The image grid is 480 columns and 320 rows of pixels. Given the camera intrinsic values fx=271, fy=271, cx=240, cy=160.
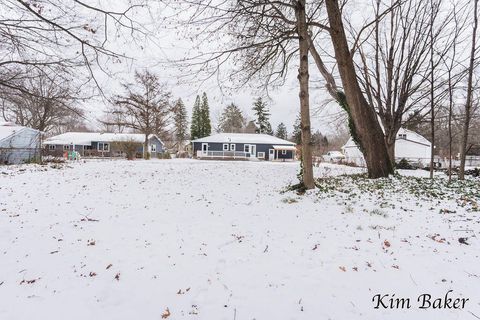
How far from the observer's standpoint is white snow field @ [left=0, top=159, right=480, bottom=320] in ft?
8.13

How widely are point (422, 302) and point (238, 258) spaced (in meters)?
1.94

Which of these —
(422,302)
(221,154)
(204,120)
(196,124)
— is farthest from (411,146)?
(422,302)

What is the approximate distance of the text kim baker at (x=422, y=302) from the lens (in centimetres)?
240

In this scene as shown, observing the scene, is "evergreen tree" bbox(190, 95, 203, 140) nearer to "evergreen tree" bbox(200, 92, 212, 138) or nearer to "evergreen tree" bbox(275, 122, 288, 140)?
"evergreen tree" bbox(200, 92, 212, 138)

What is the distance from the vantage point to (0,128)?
69.6ft

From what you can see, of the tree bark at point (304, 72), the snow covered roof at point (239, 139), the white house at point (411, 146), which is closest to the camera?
the tree bark at point (304, 72)

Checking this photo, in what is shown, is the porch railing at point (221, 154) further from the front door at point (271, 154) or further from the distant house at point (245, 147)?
the front door at point (271, 154)

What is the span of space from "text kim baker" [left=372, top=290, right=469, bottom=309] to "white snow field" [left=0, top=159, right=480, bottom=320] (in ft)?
0.16

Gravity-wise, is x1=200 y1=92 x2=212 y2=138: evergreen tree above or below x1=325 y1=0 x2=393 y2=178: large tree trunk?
above

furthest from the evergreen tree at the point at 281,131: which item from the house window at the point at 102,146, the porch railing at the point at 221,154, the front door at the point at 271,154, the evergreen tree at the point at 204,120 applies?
the house window at the point at 102,146

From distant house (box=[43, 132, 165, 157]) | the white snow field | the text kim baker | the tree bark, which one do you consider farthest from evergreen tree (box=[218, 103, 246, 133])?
the text kim baker

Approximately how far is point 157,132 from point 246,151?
41.9 ft

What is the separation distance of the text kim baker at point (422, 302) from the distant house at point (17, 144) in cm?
2192

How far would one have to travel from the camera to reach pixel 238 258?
3.43 meters
